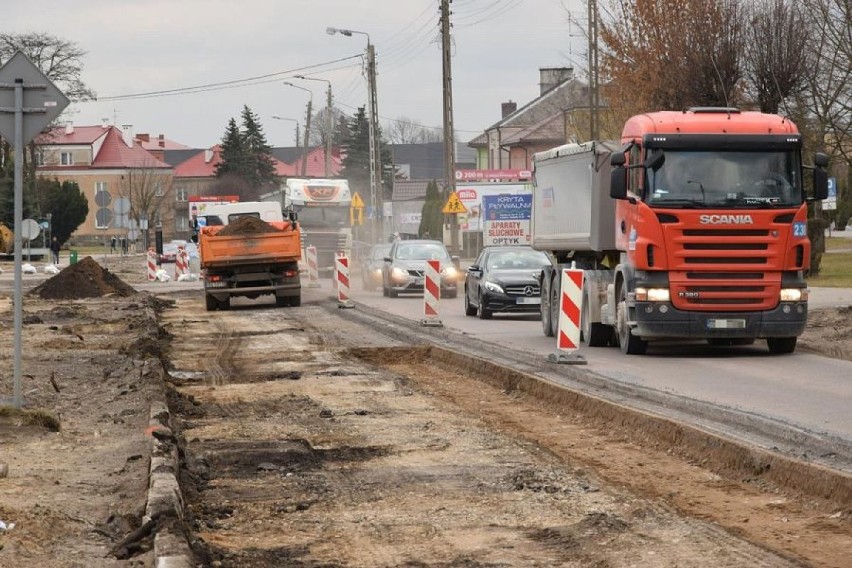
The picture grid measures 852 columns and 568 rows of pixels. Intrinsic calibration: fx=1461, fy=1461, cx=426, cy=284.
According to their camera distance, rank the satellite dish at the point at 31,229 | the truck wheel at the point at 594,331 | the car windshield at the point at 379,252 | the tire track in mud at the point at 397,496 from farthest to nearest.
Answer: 1. the satellite dish at the point at 31,229
2. the car windshield at the point at 379,252
3. the truck wheel at the point at 594,331
4. the tire track in mud at the point at 397,496

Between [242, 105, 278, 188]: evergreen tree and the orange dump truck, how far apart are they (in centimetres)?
10215

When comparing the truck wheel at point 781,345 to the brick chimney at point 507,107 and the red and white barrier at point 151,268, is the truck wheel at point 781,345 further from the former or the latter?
the brick chimney at point 507,107

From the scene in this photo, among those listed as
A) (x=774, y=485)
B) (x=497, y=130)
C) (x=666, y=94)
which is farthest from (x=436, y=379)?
(x=497, y=130)

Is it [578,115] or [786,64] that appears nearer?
[786,64]

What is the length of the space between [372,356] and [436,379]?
3550mm

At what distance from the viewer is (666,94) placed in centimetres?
4138

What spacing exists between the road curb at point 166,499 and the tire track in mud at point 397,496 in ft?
0.54

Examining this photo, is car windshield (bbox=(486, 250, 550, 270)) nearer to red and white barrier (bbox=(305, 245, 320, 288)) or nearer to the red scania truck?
the red scania truck

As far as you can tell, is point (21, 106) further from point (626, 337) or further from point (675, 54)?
point (675, 54)

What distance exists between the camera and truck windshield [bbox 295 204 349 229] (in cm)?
5516

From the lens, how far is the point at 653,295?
1869 cm

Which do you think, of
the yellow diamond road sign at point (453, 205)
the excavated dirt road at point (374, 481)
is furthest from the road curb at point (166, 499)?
the yellow diamond road sign at point (453, 205)

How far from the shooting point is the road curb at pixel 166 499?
6.59 m

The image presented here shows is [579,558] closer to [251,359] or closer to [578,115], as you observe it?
[251,359]
